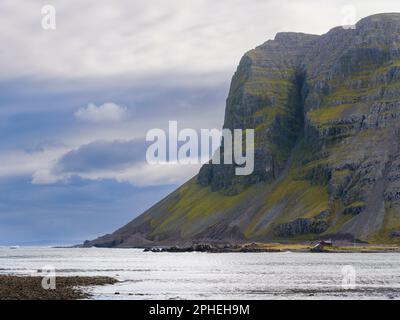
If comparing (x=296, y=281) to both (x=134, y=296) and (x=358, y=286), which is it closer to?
(x=358, y=286)

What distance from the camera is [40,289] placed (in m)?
89.2

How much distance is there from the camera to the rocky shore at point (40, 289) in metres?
80.1

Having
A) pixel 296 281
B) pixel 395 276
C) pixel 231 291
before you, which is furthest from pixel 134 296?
pixel 395 276

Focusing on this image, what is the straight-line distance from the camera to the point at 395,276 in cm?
12925

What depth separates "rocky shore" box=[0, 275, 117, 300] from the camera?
263 feet

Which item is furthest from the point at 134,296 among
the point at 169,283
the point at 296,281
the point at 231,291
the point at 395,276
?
the point at 395,276
